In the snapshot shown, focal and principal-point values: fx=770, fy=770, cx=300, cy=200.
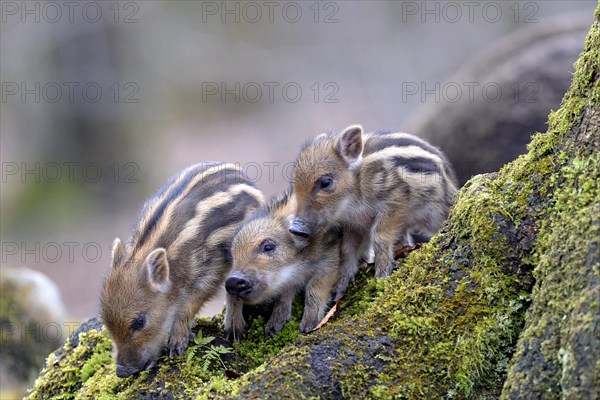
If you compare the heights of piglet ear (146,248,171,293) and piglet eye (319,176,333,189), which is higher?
piglet eye (319,176,333,189)

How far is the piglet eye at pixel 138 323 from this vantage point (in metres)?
5.98

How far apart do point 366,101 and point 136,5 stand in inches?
342

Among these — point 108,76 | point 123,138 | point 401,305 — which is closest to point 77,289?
point 123,138

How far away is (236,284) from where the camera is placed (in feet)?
19.7

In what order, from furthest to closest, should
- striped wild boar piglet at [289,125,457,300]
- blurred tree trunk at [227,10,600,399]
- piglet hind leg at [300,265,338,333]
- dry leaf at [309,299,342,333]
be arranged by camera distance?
striped wild boar piglet at [289,125,457,300]
piglet hind leg at [300,265,338,333]
dry leaf at [309,299,342,333]
blurred tree trunk at [227,10,600,399]

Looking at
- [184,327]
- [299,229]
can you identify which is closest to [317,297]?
[299,229]

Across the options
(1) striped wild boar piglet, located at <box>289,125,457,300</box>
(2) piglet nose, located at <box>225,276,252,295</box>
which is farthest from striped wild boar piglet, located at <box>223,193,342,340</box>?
(1) striped wild boar piglet, located at <box>289,125,457,300</box>

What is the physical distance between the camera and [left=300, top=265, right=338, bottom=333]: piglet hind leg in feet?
19.5

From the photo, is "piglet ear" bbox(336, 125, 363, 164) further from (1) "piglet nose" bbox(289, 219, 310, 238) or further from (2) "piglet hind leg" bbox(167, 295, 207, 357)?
(2) "piglet hind leg" bbox(167, 295, 207, 357)

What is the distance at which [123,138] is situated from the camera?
80.5 ft

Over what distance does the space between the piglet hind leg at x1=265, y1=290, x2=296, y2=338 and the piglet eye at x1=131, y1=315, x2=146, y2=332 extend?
970 mm

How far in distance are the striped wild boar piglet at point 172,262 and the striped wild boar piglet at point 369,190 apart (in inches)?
24.9

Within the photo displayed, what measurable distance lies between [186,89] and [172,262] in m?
22.3

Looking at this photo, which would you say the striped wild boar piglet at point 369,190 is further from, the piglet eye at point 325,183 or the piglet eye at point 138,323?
the piglet eye at point 138,323
